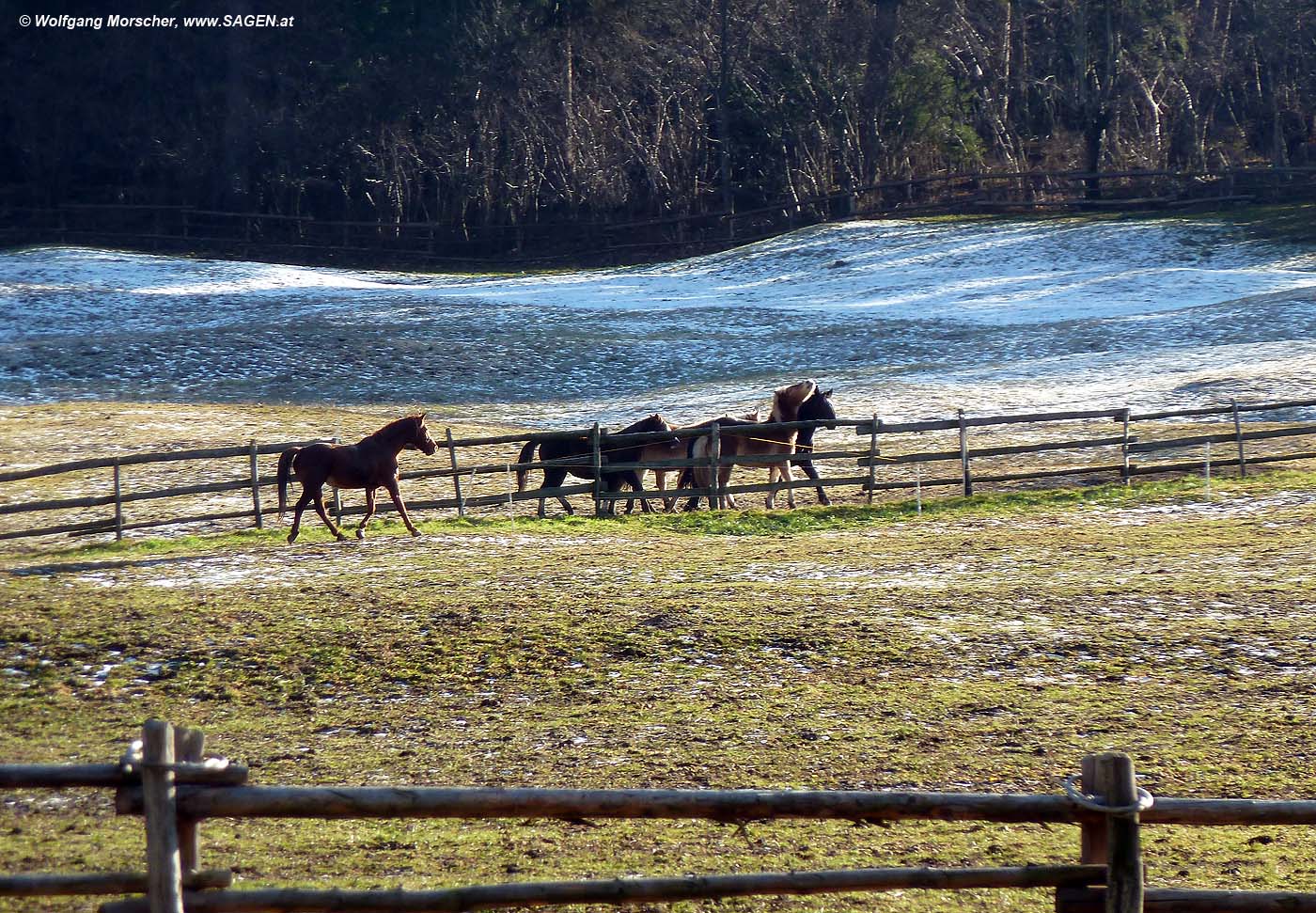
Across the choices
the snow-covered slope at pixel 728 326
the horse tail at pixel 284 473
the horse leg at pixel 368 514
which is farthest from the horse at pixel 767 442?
the snow-covered slope at pixel 728 326

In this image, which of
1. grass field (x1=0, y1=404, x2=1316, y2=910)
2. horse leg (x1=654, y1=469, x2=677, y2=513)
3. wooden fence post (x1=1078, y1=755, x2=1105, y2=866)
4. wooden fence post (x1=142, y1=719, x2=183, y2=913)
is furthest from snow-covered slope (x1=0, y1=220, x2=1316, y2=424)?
wooden fence post (x1=142, y1=719, x2=183, y2=913)

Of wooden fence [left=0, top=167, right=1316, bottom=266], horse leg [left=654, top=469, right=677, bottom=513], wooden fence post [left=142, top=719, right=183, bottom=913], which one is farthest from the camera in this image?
wooden fence [left=0, top=167, right=1316, bottom=266]

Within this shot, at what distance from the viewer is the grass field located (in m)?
6.82

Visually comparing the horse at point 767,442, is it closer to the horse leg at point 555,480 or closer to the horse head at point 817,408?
the horse head at point 817,408

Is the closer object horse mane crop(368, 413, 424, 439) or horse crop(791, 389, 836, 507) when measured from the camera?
horse mane crop(368, 413, 424, 439)

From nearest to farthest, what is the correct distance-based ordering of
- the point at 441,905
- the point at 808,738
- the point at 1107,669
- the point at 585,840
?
the point at 441,905
the point at 585,840
the point at 808,738
the point at 1107,669

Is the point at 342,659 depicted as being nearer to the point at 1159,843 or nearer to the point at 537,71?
the point at 1159,843

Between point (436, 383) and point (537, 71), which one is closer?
point (436, 383)

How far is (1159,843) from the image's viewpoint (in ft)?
22.7

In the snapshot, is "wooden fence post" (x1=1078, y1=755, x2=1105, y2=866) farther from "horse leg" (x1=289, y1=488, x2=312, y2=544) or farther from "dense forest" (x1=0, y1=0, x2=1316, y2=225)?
"dense forest" (x1=0, y1=0, x2=1316, y2=225)

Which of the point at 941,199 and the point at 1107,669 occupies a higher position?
the point at 941,199

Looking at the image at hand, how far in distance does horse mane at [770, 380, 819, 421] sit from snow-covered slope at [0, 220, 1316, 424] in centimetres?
607

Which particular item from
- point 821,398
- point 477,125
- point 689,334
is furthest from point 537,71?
point 821,398

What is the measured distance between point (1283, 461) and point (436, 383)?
17.6 m
